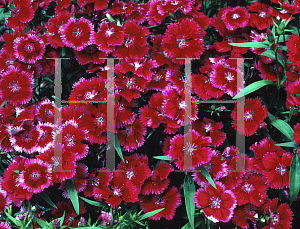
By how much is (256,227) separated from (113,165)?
724 mm

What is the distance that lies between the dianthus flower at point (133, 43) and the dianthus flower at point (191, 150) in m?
0.48

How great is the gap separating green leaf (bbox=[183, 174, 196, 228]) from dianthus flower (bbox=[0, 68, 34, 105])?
2.77 ft

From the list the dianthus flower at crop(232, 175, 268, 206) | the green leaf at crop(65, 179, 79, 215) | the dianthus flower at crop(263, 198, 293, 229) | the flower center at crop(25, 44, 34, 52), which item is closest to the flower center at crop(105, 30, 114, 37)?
the flower center at crop(25, 44, 34, 52)

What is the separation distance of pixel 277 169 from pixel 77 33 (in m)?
1.15

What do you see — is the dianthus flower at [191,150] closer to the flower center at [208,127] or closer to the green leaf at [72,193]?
the flower center at [208,127]

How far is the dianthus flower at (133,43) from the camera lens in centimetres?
149

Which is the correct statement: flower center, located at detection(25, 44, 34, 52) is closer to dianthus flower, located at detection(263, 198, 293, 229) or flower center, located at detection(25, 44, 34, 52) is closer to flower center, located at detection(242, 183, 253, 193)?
flower center, located at detection(242, 183, 253, 193)

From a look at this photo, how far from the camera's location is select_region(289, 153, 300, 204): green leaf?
4.09 feet

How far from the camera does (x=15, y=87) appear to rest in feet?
4.73

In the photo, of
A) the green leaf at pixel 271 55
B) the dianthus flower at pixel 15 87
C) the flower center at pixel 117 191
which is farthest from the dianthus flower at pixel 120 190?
the green leaf at pixel 271 55

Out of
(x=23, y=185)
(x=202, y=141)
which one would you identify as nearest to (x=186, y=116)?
(x=202, y=141)

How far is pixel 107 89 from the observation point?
1348 mm

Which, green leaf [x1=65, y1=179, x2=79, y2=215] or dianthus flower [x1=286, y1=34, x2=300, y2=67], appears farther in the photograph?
dianthus flower [x1=286, y1=34, x2=300, y2=67]

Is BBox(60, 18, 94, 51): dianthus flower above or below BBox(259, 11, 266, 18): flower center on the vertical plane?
below
